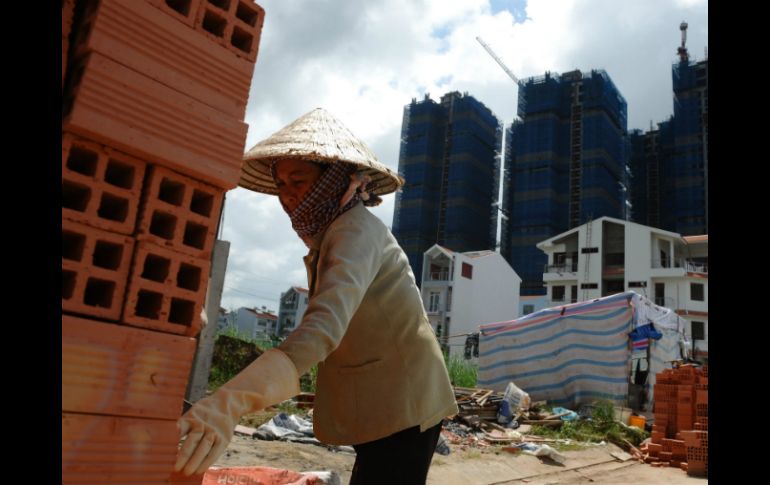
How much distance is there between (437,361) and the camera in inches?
84.4

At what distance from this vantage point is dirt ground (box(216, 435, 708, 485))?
19.0 feet

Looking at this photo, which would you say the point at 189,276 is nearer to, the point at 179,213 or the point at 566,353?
the point at 179,213

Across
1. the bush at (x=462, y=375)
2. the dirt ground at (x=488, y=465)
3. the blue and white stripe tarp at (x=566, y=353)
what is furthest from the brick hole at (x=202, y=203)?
the bush at (x=462, y=375)

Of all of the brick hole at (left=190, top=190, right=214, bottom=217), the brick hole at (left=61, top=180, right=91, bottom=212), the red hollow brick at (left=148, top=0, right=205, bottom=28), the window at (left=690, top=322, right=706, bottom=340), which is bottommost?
the brick hole at (left=61, top=180, right=91, bottom=212)

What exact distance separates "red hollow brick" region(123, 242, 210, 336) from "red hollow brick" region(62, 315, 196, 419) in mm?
45

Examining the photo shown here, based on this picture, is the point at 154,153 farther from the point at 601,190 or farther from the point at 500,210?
the point at 500,210

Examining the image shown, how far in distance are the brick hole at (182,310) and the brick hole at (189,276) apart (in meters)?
0.05

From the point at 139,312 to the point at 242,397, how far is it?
0.53 meters

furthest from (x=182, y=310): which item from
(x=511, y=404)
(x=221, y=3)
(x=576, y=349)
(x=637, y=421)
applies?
(x=576, y=349)

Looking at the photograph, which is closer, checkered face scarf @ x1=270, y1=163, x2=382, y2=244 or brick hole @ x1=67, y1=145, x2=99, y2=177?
brick hole @ x1=67, y1=145, x2=99, y2=177

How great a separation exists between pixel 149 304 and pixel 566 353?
1389cm

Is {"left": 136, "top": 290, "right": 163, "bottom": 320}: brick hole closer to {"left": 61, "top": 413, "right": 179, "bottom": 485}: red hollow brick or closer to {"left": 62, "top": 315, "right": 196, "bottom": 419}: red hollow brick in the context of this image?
{"left": 62, "top": 315, "right": 196, "bottom": 419}: red hollow brick

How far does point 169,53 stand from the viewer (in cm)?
169

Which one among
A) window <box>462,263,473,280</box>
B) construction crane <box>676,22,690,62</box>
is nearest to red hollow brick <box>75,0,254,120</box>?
window <box>462,263,473,280</box>
